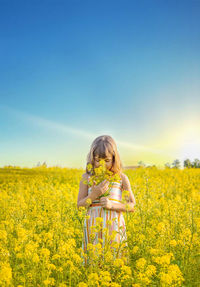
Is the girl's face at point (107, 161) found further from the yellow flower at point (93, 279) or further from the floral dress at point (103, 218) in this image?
the yellow flower at point (93, 279)

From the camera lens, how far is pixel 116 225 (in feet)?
9.55

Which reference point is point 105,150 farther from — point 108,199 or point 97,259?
point 97,259

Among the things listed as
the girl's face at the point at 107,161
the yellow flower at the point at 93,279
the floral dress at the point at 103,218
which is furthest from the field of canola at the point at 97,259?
the girl's face at the point at 107,161

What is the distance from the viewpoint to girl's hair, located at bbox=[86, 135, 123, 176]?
2926 millimetres

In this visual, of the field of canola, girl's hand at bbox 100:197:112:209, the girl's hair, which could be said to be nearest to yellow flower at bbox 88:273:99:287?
the field of canola

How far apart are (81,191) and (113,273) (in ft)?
2.96

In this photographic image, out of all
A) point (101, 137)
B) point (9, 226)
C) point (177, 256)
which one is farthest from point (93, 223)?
point (9, 226)

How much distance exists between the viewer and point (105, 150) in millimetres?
2914

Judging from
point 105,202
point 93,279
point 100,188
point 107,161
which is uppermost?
point 107,161

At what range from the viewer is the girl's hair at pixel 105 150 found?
293 centimetres

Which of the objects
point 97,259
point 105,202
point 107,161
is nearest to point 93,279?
point 97,259

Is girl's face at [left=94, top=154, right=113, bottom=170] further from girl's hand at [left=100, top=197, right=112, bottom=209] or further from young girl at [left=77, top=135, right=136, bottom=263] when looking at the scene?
girl's hand at [left=100, top=197, right=112, bottom=209]

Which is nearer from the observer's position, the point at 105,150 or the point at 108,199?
the point at 108,199

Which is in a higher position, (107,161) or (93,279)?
(107,161)
